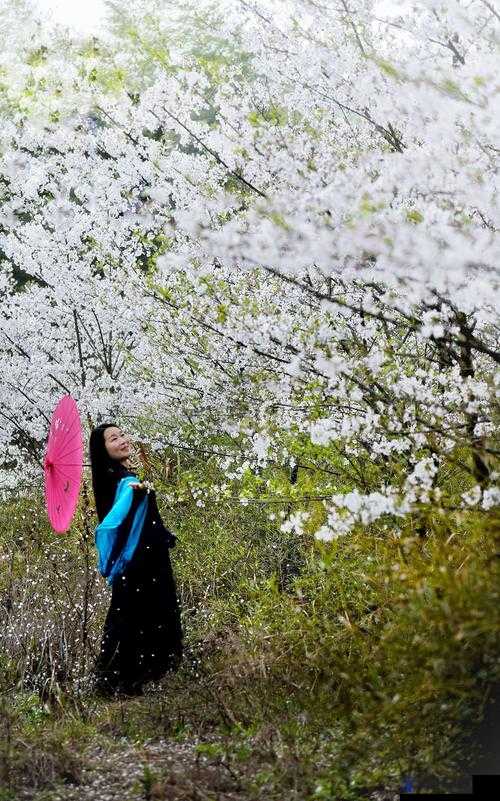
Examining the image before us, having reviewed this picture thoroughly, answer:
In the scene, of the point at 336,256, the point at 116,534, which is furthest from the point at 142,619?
the point at 336,256

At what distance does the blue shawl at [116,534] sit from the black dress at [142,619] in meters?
0.03

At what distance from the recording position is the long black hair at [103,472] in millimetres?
5777

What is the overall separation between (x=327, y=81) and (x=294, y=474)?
266 cm

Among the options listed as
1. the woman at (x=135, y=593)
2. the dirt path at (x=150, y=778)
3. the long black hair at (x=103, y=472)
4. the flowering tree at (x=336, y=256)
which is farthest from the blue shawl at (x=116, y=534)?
the dirt path at (x=150, y=778)

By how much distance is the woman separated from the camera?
5531 mm

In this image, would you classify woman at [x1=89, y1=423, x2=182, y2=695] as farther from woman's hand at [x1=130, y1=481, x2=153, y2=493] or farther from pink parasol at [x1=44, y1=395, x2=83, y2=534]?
pink parasol at [x1=44, y1=395, x2=83, y2=534]

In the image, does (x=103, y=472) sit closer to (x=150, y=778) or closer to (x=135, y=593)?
(x=135, y=593)

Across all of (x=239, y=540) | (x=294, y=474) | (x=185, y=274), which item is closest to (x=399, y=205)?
(x=185, y=274)

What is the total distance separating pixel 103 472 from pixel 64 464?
0.28m

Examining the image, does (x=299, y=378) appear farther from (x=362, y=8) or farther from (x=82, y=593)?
(x=82, y=593)

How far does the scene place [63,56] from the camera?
73.8 feet

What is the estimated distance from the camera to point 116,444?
5730 mm

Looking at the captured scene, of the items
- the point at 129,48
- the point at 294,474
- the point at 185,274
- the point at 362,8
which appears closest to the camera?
the point at 362,8

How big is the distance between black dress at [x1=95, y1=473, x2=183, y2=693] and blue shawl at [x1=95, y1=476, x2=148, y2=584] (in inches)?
1.0
